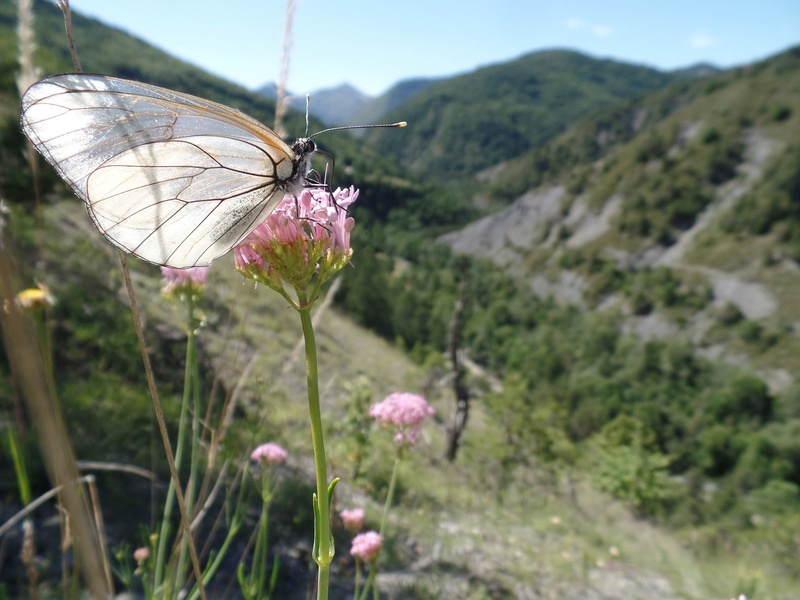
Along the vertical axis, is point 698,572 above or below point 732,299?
above

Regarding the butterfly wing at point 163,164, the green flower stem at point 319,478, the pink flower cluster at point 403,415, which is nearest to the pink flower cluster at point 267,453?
the pink flower cluster at point 403,415

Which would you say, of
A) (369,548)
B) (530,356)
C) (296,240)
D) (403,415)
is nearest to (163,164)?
(296,240)

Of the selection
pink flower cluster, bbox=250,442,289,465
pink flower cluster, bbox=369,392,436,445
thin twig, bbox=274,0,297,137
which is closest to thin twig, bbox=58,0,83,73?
thin twig, bbox=274,0,297,137

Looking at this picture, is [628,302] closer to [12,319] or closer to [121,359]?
[121,359]

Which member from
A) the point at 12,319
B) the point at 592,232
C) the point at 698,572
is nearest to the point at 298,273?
the point at 12,319

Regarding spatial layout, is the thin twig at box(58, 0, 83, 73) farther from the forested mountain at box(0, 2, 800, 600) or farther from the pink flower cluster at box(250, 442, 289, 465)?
the pink flower cluster at box(250, 442, 289, 465)

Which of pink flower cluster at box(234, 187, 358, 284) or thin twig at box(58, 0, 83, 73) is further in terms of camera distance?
pink flower cluster at box(234, 187, 358, 284)

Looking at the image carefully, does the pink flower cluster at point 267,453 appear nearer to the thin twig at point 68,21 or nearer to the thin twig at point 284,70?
the thin twig at point 284,70
